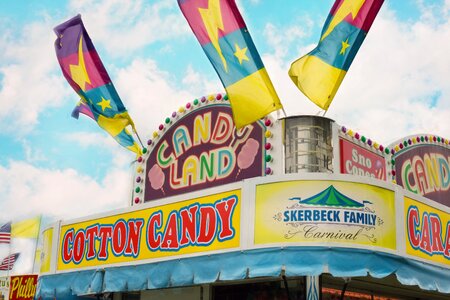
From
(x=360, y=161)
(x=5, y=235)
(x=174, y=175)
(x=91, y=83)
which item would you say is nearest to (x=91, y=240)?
(x=174, y=175)

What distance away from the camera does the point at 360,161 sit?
14.1 metres

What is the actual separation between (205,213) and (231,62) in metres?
2.84

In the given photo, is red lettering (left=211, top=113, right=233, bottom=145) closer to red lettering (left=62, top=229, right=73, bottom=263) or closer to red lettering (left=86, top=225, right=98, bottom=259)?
red lettering (left=86, top=225, right=98, bottom=259)

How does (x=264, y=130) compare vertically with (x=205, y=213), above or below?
above

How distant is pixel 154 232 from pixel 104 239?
1560 mm

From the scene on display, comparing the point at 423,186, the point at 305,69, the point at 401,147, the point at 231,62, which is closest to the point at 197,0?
the point at 231,62

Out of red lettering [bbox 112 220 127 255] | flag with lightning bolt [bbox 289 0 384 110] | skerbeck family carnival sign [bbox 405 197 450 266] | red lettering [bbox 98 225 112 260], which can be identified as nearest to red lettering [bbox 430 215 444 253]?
skerbeck family carnival sign [bbox 405 197 450 266]

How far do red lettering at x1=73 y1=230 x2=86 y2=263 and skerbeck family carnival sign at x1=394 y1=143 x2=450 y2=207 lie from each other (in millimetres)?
7362

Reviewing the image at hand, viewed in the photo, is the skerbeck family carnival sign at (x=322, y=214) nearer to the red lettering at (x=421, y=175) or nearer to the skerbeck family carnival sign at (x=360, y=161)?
the skerbeck family carnival sign at (x=360, y=161)

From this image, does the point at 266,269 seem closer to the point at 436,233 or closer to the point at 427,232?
the point at 427,232

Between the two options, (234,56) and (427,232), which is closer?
(427,232)

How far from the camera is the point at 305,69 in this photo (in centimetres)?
1205

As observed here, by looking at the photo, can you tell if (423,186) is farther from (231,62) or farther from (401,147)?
(231,62)

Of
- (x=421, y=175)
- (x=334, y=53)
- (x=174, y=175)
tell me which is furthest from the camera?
(x=421, y=175)
